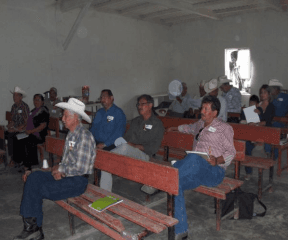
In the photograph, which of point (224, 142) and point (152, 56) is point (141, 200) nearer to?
point (224, 142)

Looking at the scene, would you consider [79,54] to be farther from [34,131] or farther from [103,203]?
[103,203]

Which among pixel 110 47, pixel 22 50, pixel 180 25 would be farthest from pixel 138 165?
pixel 180 25

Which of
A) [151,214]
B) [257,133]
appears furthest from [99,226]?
[257,133]

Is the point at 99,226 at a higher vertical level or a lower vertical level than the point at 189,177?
lower

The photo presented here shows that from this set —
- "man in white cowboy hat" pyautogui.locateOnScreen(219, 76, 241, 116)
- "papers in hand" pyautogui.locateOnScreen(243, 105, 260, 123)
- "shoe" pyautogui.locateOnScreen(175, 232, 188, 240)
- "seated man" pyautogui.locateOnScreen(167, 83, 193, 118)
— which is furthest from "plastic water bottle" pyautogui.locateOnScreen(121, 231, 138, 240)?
"man in white cowboy hat" pyautogui.locateOnScreen(219, 76, 241, 116)

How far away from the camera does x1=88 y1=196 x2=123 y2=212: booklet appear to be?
10.0 ft

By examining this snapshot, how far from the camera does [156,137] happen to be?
4383mm

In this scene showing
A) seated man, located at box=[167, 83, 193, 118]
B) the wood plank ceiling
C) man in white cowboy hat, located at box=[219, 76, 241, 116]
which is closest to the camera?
man in white cowboy hat, located at box=[219, 76, 241, 116]

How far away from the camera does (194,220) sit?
381 centimetres

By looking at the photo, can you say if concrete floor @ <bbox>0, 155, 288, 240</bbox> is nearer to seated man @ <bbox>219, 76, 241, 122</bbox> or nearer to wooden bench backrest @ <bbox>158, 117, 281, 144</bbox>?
wooden bench backrest @ <bbox>158, 117, 281, 144</bbox>

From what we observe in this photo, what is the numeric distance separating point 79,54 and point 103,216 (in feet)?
28.2

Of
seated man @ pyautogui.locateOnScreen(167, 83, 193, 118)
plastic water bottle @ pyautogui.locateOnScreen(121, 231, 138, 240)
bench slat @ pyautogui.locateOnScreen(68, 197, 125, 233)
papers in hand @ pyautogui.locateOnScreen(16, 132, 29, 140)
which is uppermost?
seated man @ pyautogui.locateOnScreen(167, 83, 193, 118)

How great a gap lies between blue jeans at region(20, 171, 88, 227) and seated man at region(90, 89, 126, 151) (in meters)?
1.69

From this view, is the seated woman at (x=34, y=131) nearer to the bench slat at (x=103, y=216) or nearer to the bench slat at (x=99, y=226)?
the bench slat at (x=99, y=226)
